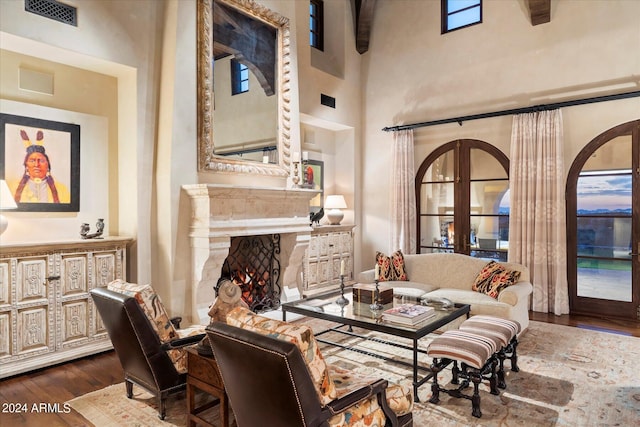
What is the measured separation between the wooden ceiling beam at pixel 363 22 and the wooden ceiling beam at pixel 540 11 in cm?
252

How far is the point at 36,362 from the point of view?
3.68 meters

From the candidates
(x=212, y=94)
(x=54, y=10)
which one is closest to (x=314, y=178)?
(x=212, y=94)

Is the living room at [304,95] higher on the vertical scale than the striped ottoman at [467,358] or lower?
higher

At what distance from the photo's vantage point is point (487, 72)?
6.25m

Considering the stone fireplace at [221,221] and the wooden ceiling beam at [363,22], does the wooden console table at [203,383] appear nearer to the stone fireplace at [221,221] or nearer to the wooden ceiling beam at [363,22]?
the stone fireplace at [221,221]

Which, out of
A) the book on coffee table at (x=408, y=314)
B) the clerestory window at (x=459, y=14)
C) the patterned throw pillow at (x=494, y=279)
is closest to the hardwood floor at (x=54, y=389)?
the book on coffee table at (x=408, y=314)

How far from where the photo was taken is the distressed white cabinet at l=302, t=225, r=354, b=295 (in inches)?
257

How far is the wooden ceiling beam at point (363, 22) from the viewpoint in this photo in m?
7.12

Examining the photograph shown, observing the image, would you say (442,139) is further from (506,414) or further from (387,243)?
(506,414)

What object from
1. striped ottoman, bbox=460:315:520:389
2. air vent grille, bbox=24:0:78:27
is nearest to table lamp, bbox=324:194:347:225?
striped ottoman, bbox=460:315:520:389

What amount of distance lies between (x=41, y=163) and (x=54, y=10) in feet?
4.61

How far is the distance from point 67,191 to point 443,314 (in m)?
3.83

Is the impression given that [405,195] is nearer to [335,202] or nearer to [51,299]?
[335,202]

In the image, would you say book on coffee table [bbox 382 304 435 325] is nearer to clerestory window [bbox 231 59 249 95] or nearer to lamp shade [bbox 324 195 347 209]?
clerestory window [bbox 231 59 249 95]
